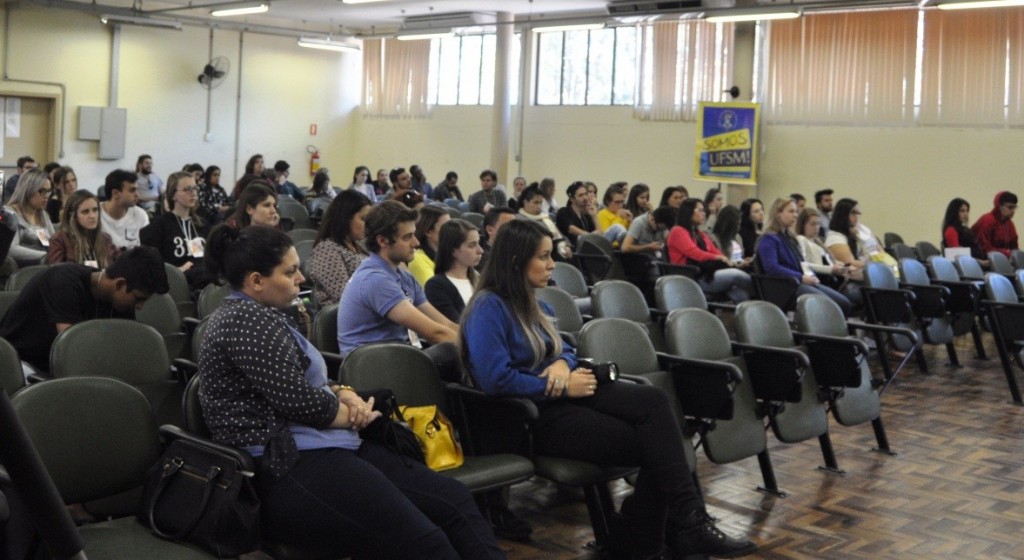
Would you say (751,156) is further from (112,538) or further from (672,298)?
(112,538)

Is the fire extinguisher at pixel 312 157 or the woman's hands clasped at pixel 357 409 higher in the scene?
the fire extinguisher at pixel 312 157

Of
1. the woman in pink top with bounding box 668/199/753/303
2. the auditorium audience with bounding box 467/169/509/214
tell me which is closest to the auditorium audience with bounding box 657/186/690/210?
the woman in pink top with bounding box 668/199/753/303

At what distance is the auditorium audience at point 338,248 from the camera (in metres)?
4.74

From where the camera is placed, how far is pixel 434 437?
3.12 metres

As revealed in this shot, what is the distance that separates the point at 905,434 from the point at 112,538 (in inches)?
179

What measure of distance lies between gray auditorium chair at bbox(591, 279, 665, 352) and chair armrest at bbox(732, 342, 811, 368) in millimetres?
996

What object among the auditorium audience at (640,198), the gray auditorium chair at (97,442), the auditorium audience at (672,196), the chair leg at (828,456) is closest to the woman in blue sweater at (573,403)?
the gray auditorium chair at (97,442)

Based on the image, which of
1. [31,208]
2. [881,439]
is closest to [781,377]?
[881,439]

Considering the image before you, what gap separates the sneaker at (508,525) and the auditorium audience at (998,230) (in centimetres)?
814

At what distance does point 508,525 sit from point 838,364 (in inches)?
73.3

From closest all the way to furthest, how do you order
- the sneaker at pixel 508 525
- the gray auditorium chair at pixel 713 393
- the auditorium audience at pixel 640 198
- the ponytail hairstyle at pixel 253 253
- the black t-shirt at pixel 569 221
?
1. the ponytail hairstyle at pixel 253 253
2. the sneaker at pixel 508 525
3. the gray auditorium chair at pixel 713 393
4. the black t-shirt at pixel 569 221
5. the auditorium audience at pixel 640 198

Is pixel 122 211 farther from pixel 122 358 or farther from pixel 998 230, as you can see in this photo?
pixel 998 230

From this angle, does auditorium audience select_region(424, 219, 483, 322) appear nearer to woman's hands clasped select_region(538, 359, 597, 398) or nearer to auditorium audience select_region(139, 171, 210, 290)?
woman's hands clasped select_region(538, 359, 597, 398)

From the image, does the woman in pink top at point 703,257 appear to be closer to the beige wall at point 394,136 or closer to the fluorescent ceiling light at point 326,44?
the beige wall at point 394,136
